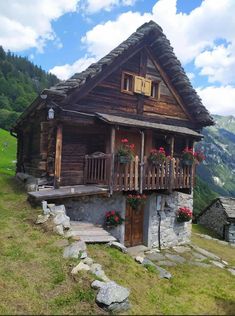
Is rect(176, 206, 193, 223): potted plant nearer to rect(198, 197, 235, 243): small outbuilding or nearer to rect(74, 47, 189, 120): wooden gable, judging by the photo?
rect(74, 47, 189, 120): wooden gable

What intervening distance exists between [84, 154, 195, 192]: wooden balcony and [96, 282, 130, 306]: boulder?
568cm

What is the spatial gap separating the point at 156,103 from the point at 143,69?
67.5 inches

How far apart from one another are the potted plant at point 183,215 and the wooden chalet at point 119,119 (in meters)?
0.99

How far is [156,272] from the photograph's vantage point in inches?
364

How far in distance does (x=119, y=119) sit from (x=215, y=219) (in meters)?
17.1

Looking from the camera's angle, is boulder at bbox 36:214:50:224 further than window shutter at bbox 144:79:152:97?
No

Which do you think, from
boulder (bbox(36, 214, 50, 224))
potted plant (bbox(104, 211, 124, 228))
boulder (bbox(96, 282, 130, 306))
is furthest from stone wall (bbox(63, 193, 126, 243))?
boulder (bbox(96, 282, 130, 306))

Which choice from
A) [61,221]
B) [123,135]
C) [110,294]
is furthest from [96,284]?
[123,135]

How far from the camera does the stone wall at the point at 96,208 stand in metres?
12.0

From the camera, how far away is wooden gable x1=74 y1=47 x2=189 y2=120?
44.7 ft

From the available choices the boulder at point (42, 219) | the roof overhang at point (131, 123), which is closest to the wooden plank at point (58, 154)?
the roof overhang at point (131, 123)

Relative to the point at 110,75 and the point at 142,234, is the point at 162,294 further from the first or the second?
the point at 110,75

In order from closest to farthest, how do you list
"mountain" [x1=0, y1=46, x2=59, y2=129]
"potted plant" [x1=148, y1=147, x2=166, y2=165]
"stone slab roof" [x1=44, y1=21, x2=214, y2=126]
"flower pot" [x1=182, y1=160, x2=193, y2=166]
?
"stone slab roof" [x1=44, y1=21, x2=214, y2=126], "potted plant" [x1=148, y1=147, x2=166, y2=165], "flower pot" [x1=182, y1=160, x2=193, y2=166], "mountain" [x1=0, y1=46, x2=59, y2=129]

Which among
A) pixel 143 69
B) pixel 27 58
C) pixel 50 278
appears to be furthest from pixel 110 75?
pixel 27 58
